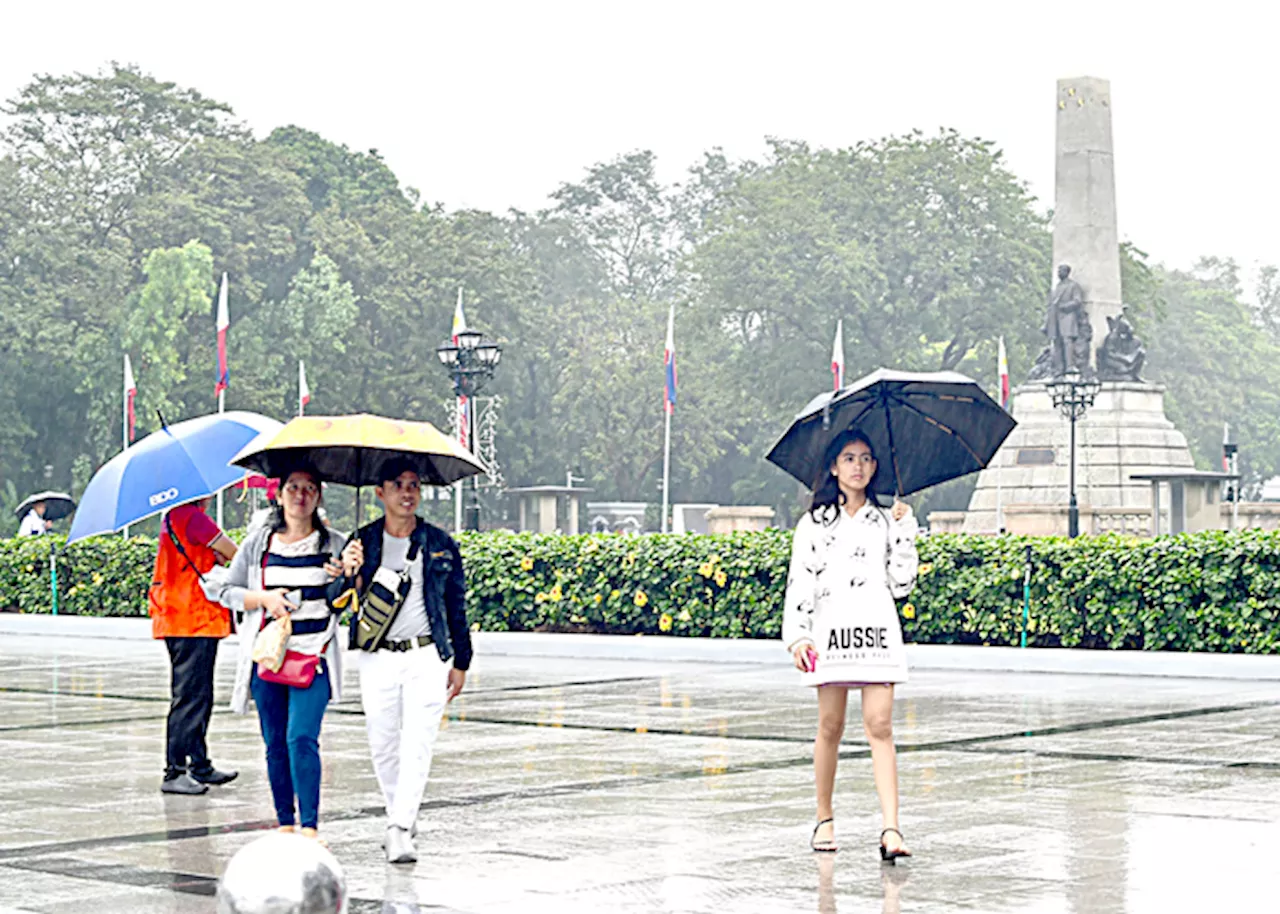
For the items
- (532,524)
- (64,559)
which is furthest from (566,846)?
(532,524)

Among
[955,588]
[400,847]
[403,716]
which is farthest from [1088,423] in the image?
[400,847]

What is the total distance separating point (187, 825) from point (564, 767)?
2.60 meters

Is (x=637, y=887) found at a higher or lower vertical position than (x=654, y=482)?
lower

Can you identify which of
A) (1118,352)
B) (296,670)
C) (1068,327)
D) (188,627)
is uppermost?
(1068,327)

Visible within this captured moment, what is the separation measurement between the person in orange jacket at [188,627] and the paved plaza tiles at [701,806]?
0.65ft

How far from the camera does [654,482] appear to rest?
76688 mm

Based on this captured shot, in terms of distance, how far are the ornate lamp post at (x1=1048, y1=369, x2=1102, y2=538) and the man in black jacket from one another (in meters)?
27.8

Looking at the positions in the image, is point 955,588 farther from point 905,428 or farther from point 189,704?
point 905,428

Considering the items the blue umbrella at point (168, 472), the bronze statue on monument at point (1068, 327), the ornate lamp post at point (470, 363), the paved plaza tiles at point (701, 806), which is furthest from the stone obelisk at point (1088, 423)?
the blue umbrella at point (168, 472)

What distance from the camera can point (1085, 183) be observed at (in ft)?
140

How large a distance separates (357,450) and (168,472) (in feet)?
4.76

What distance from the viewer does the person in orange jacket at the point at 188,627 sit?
1040 centimetres

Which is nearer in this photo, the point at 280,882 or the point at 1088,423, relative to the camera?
the point at 280,882

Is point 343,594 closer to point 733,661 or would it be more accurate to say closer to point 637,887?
point 637,887
